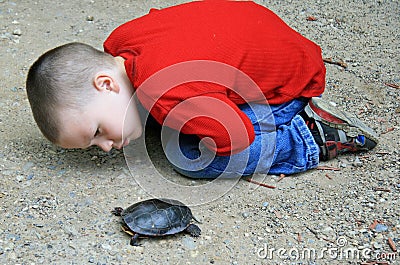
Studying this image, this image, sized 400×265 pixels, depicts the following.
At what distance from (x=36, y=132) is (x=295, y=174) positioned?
42.0 inches

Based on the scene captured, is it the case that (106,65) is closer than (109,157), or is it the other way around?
(106,65)

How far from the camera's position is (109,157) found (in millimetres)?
2287

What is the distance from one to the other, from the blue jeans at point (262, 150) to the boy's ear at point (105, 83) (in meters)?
0.33

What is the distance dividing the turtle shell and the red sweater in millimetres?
266

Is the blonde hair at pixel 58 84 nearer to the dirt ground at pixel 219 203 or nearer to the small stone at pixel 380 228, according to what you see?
the dirt ground at pixel 219 203

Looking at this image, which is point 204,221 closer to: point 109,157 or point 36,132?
point 109,157

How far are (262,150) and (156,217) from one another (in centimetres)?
53

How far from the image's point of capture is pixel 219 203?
6.79 feet

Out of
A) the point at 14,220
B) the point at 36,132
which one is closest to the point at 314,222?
the point at 14,220

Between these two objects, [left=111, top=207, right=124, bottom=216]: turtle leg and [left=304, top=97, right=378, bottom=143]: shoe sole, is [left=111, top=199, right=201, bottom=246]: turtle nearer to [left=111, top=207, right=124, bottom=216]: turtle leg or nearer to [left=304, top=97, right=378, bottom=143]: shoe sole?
[left=111, top=207, right=124, bottom=216]: turtle leg

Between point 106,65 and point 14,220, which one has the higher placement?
point 106,65

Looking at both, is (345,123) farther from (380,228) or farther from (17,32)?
(17,32)

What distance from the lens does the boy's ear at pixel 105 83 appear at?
75.9 inches

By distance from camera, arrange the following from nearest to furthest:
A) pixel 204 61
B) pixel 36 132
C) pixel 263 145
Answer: pixel 204 61
pixel 263 145
pixel 36 132
